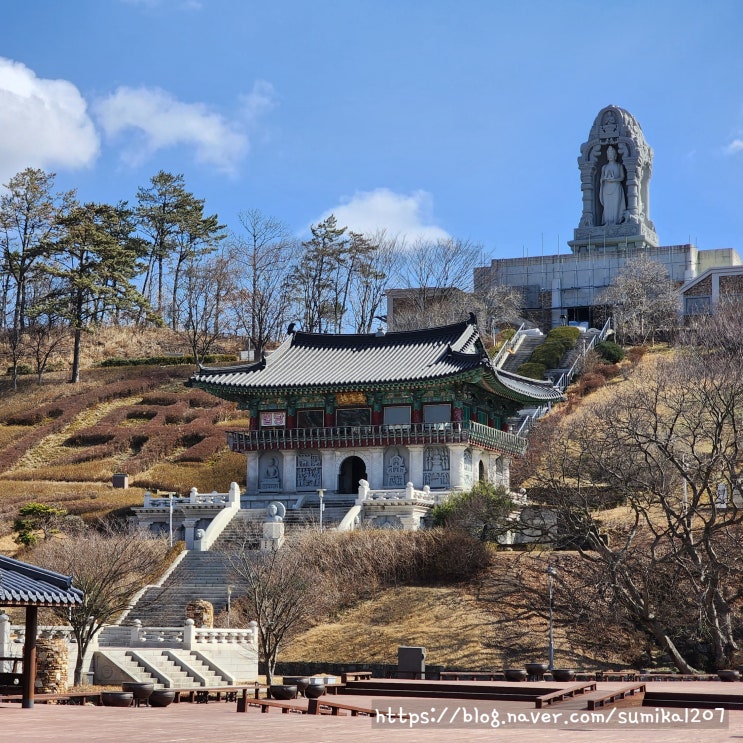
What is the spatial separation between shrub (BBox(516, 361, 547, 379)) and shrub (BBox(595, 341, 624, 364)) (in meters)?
3.79

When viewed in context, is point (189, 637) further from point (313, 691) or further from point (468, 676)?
point (313, 691)

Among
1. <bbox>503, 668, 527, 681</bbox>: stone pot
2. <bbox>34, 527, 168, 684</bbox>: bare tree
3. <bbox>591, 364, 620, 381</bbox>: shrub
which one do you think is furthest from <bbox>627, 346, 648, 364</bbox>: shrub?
<bbox>503, 668, 527, 681</bbox>: stone pot

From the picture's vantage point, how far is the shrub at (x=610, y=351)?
8050 cm

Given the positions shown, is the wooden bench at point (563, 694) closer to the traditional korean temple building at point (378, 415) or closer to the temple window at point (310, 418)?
the traditional korean temple building at point (378, 415)

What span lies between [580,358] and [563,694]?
5718 centimetres

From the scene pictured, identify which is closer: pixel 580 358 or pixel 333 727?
pixel 333 727

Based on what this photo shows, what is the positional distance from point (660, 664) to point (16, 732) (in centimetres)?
2461

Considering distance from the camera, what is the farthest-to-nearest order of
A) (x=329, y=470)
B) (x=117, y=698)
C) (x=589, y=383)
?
(x=589, y=383) < (x=329, y=470) < (x=117, y=698)

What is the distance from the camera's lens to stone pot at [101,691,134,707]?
2470 centimetres

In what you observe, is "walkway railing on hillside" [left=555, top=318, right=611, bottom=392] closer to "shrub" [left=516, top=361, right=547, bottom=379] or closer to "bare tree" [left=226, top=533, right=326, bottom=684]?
"shrub" [left=516, top=361, right=547, bottom=379]

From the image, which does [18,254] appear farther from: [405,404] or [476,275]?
[405,404]

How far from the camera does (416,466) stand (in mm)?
56469

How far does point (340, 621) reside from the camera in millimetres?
42875

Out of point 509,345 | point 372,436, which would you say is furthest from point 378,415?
point 509,345
